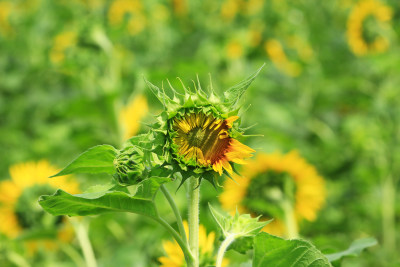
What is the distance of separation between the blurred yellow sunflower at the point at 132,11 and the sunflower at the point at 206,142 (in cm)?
284

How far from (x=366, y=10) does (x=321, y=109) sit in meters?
0.59

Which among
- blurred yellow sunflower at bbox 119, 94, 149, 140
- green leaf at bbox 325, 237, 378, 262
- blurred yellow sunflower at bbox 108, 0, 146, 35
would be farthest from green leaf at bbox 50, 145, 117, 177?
blurred yellow sunflower at bbox 108, 0, 146, 35

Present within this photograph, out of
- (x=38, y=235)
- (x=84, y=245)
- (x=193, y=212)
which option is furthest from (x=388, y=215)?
(x=193, y=212)

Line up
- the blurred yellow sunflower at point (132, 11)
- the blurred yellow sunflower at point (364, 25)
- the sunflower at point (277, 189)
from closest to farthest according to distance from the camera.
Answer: the sunflower at point (277, 189) < the blurred yellow sunflower at point (364, 25) < the blurred yellow sunflower at point (132, 11)

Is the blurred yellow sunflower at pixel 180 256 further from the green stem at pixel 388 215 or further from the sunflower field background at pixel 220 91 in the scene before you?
the green stem at pixel 388 215

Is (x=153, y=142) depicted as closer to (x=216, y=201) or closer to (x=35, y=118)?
(x=216, y=201)

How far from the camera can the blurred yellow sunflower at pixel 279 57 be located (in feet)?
10.6

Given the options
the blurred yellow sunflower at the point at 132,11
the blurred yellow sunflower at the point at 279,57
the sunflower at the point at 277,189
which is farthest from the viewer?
the blurred yellow sunflower at the point at 132,11

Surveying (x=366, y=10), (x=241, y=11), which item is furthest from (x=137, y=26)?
(x=366, y=10)

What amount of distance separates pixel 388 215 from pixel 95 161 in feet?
5.59

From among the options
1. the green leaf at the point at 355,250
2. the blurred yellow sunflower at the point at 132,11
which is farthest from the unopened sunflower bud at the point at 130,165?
the blurred yellow sunflower at the point at 132,11

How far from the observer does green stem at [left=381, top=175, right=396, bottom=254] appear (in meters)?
2.14

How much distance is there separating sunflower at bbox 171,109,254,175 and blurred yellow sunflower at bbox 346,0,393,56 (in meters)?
→ 2.36

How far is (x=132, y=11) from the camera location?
358 cm
